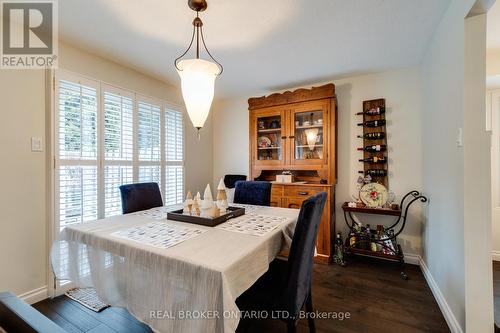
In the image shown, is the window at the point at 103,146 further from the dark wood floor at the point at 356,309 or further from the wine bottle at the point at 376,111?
the wine bottle at the point at 376,111

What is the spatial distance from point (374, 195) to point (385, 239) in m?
0.49

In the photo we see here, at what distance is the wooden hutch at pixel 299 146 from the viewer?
2.89 metres

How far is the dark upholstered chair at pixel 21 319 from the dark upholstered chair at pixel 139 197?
4.57 feet

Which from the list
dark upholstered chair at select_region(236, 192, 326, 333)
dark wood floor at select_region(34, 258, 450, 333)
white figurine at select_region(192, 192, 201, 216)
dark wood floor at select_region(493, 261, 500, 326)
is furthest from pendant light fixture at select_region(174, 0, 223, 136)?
dark wood floor at select_region(493, 261, 500, 326)

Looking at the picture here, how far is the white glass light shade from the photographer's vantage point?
5.11ft

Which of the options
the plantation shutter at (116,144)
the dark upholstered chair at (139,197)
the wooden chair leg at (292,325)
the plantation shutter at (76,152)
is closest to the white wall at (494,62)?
the wooden chair leg at (292,325)

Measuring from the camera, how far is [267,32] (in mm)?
2023

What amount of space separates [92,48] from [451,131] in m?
3.21

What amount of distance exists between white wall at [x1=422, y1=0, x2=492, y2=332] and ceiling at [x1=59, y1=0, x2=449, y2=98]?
0.36 metres

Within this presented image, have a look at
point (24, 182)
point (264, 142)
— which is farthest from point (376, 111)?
point (24, 182)

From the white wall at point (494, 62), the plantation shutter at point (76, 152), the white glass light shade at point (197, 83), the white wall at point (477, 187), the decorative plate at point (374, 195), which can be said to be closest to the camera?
the white wall at point (477, 187)

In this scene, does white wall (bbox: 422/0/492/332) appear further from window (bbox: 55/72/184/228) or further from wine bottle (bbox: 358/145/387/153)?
window (bbox: 55/72/184/228)

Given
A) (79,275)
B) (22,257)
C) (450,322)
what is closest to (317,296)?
(450,322)

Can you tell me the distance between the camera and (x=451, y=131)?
5.59ft
